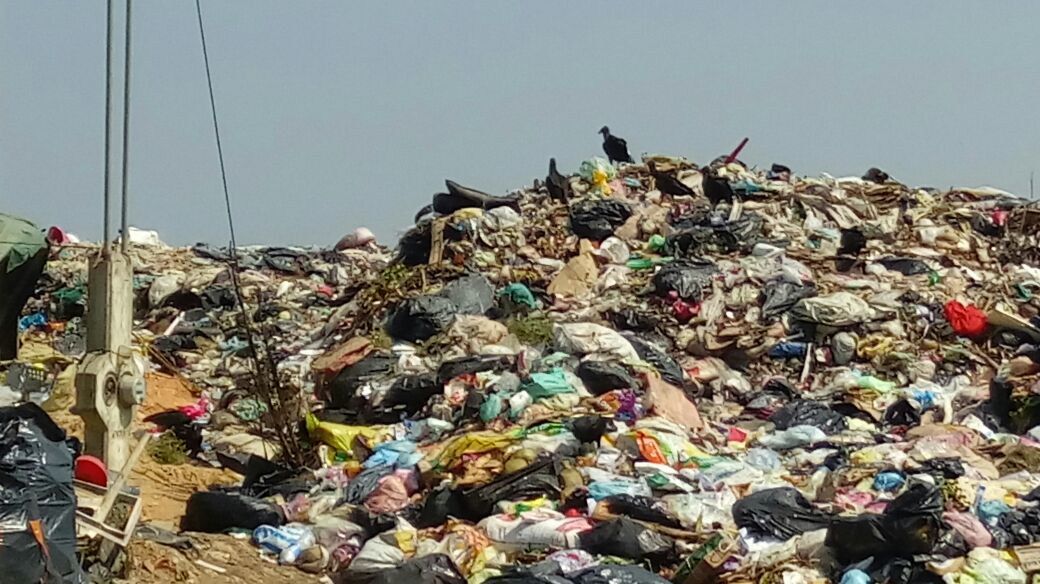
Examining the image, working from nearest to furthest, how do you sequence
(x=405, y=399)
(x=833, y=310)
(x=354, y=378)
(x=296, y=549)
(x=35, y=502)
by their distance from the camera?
1. (x=35, y=502)
2. (x=296, y=549)
3. (x=405, y=399)
4. (x=354, y=378)
5. (x=833, y=310)

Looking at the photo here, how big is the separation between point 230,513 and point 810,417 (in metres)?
3.67

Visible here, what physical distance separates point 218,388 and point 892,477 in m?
6.29

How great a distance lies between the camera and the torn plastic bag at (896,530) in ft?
18.4

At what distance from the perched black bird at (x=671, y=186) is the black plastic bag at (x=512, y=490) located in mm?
6773

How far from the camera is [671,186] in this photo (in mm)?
13328

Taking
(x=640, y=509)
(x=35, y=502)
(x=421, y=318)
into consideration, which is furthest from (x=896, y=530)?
(x=421, y=318)

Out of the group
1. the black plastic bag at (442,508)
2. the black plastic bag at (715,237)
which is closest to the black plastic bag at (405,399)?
the black plastic bag at (442,508)

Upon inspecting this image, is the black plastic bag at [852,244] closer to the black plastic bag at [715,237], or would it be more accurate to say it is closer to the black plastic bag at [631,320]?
the black plastic bag at [715,237]

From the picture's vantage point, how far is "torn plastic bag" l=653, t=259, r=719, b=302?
10.8 metres

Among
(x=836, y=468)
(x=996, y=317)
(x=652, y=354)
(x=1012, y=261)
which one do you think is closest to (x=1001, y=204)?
(x=1012, y=261)

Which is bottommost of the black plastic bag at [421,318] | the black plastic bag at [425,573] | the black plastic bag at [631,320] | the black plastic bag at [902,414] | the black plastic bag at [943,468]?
the black plastic bag at [902,414]

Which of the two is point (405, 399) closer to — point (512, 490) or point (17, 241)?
point (512, 490)

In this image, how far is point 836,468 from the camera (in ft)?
23.9

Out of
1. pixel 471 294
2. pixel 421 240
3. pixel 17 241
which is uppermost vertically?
pixel 17 241
